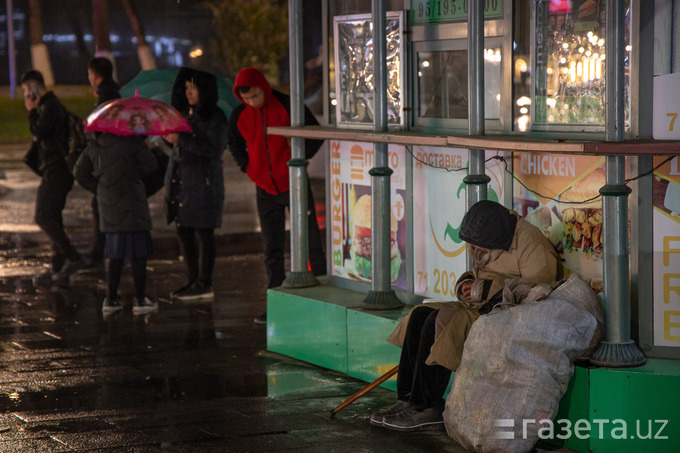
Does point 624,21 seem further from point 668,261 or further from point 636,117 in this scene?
point 668,261

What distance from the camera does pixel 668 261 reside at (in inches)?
220

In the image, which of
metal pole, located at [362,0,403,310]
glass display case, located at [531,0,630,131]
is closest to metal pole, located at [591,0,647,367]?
glass display case, located at [531,0,630,131]

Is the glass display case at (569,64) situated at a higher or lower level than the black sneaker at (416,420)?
higher

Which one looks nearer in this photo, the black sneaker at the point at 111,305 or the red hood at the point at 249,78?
the red hood at the point at 249,78

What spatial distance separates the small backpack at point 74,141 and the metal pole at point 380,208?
16.2 feet

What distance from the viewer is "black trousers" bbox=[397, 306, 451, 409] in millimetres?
5934

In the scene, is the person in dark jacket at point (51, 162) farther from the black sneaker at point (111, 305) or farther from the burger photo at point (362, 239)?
the burger photo at point (362, 239)

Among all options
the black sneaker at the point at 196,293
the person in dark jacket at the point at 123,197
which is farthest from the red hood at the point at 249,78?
the black sneaker at the point at 196,293

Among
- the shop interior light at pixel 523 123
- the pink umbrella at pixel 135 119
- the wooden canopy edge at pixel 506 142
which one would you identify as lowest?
the wooden canopy edge at pixel 506 142

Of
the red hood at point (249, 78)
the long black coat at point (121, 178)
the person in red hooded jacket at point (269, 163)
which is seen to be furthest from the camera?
the long black coat at point (121, 178)

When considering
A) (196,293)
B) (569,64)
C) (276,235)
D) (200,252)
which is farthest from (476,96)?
(196,293)

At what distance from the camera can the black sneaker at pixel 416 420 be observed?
233 inches

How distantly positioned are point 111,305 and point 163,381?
2.43 m

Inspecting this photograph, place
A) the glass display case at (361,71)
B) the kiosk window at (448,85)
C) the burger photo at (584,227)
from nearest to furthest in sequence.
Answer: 1. the burger photo at (584,227)
2. the kiosk window at (448,85)
3. the glass display case at (361,71)
